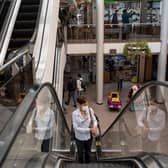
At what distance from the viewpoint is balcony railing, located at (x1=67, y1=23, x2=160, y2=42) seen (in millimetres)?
15680

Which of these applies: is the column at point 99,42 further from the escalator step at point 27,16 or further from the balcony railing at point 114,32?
the escalator step at point 27,16

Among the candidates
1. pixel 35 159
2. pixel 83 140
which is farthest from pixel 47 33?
pixel 35 159

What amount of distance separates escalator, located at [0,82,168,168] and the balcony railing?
29.5 ft

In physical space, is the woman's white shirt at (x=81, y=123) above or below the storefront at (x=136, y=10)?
below

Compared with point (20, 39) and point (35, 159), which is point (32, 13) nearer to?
point (20, 39)

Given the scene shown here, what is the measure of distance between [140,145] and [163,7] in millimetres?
11619

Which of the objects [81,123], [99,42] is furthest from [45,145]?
[99,42]

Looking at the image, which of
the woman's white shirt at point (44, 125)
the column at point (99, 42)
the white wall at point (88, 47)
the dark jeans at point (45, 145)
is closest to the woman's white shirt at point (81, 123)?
the woman's white shirt at point (44, 125)

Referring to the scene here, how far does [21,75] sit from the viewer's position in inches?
194

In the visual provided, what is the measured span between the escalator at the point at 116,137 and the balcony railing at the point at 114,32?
9.00 m

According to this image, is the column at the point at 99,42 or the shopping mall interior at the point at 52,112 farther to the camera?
the column at the point at 99,42

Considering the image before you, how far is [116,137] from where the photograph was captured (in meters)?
6.75

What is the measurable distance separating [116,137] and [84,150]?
3.88ft

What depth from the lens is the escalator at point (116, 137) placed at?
233cm
